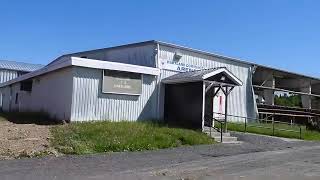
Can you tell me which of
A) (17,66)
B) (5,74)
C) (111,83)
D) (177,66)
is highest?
(17,66)

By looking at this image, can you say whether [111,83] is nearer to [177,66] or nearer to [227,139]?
[177,66]

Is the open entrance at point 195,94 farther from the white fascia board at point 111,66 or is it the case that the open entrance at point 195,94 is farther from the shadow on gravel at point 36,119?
the shadow on gravel at point 36,119

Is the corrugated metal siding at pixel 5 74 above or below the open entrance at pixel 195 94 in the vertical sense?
above

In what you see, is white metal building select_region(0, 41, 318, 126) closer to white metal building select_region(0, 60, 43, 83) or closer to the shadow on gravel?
the shadow on gravel

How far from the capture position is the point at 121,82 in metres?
23.6

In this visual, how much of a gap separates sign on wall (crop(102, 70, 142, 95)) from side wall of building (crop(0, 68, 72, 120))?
191 cm

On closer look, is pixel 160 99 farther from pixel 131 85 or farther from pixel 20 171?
pixel 20 171

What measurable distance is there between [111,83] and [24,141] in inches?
283

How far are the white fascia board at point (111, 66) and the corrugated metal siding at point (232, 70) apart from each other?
165 centimetres

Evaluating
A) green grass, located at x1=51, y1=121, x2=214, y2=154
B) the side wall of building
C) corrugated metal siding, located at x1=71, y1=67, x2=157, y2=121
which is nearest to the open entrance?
corrugated metal siding, located at x1=71, y1=67, x2=157, y2=121

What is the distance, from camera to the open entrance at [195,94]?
24750mm

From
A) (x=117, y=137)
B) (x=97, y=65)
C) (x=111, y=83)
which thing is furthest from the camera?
(x=111, y=83)

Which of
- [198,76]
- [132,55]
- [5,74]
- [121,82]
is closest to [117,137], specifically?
[121,82]

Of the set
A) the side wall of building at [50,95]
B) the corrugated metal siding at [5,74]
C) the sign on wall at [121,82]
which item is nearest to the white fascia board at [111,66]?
the sign on wall at [121,82]
